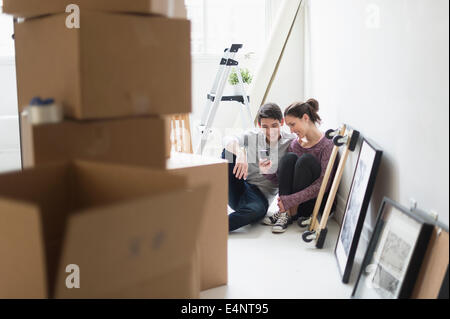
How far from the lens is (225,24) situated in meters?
5.37

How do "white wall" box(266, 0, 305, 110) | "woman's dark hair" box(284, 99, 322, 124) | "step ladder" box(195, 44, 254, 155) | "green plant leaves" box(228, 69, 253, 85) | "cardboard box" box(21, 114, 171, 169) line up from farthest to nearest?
"white wall" box(266, 0, 305, 110)
"green plant leaves" box(228, 69, 253, 85)
"step ladder" box(195, 44, 254, 155)
"woman's dark hair" box(284, 99, 322, 124)
"cardboard box" box(21, 114, 171, 169)

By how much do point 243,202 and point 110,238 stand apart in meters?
A: 2.15

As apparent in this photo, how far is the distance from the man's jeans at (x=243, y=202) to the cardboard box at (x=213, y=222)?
2.50 ft

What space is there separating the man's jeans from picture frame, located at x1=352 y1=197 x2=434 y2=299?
1.06 m


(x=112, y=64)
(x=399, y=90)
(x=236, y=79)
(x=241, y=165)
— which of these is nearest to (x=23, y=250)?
(x=112, y=64)

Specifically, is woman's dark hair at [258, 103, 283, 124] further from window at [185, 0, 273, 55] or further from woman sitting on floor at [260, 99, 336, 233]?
window at [185, 0, 273, 55]

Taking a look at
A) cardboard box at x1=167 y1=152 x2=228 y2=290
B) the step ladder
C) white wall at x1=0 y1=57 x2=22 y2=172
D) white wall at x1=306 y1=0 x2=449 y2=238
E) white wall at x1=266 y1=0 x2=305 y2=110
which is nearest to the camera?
white wall at x1=306 y1=0 x2=449 y2=238

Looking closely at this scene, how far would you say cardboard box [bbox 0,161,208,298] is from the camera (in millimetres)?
1137

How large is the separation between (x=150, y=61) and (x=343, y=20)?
73.4 inches

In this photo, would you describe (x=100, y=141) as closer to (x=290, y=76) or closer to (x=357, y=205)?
(x=357, y=205)

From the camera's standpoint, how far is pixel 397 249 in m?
1.90

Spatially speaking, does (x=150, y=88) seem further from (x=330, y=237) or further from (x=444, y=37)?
(x=330, y=237)

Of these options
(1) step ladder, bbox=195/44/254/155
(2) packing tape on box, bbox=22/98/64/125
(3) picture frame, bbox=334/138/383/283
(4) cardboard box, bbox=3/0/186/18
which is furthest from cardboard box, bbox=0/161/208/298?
(1) step ladder, bbox=195/44/254/155
